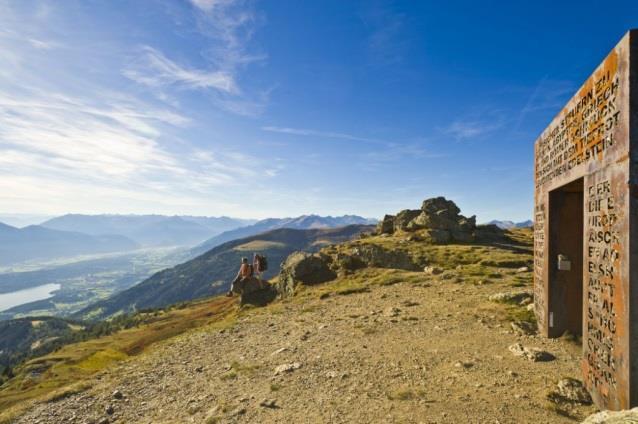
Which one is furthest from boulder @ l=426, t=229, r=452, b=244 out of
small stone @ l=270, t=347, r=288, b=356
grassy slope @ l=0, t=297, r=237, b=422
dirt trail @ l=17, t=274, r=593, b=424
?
small stone @ l=270, t=347, r=288, b=356

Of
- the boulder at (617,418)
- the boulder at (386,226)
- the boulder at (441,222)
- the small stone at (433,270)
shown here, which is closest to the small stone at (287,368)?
the boulder at (617,418)

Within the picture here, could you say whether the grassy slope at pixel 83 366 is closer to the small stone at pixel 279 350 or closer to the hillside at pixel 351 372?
the hillside at pixel 351 372

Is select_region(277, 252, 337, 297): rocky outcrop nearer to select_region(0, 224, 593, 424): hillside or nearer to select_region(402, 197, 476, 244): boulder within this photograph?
select_region(0, 224, 593, 424): hillside

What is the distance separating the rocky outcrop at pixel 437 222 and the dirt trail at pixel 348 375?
27816 mm

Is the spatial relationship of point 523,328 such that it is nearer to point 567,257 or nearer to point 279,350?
point 567,257

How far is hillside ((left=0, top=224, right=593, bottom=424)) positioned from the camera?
31.1ft

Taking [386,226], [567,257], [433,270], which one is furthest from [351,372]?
[386,226]

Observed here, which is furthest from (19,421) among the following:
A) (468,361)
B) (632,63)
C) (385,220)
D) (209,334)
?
(385,220)

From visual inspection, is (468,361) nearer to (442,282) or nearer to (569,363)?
(569,363)

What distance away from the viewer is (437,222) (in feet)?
170

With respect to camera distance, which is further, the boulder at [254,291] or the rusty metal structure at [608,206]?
the boulder at [254,291]

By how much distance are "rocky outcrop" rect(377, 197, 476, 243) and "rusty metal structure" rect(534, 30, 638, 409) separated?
3481 cm

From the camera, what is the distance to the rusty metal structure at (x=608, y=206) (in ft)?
23.7

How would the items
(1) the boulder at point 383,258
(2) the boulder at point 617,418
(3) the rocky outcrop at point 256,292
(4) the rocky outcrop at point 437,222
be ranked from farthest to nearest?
(4) the rocky outcrop at point 437,222 < (1) the boulder at point 383,258 < (3) the rocky outcrop at point 256,292 < (2) the boulder at point 617,418
